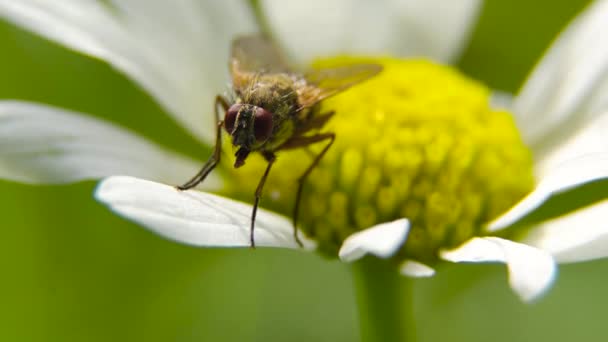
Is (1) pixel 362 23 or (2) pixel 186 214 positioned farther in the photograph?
(1) pixel 362 23

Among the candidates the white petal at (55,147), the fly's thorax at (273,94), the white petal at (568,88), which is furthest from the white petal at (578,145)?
the white petal at (55,147)

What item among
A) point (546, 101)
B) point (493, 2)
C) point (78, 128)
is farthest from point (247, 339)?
point (493, 2)

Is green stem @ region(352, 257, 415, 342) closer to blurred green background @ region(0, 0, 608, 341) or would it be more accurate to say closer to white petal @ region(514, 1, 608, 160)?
blurred green background @ region(0, 0, 608, 341)

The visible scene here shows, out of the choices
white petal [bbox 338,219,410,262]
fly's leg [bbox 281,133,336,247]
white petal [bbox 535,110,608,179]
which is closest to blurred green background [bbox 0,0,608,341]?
white petal [bbox 535,110,608,179]

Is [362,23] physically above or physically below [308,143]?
above

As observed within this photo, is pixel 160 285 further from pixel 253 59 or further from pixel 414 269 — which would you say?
pixel 414 269

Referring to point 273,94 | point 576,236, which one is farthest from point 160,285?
point 576,236
